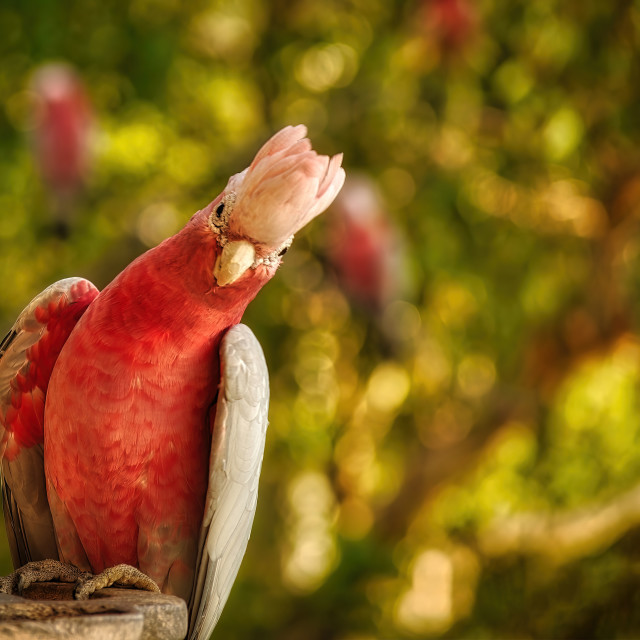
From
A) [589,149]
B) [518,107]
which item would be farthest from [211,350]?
[589,149]

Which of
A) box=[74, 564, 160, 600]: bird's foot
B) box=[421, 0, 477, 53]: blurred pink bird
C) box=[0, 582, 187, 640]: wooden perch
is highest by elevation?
box=[421, 0, 477, 53]: blurred pink bird

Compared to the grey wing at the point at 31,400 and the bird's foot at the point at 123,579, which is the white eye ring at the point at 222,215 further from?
the bird's foot at the point at 123,579

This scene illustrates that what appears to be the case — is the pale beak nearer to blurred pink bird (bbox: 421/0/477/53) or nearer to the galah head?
the galah head

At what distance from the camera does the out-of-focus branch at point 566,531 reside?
9.39 feet

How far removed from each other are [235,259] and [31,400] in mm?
372

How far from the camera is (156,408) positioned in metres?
0.97

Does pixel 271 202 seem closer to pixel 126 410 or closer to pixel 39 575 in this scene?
pixel 126 410

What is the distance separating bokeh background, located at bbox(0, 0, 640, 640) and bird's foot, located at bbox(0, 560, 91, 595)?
1.15 meters

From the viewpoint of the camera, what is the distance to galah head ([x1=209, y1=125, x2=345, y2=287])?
0.81 metres

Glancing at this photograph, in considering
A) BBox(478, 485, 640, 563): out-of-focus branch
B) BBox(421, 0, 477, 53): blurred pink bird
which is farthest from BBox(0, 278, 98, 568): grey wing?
BBox(478, 485, 640, 563): out-of-focus branch

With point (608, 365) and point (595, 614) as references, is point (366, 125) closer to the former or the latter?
point (608, 365)

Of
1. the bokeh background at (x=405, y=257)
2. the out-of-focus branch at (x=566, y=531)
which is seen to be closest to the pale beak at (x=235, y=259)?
the bokeh background at (x=405, y=257)

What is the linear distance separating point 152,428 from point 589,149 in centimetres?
210

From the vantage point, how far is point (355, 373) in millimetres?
3000
